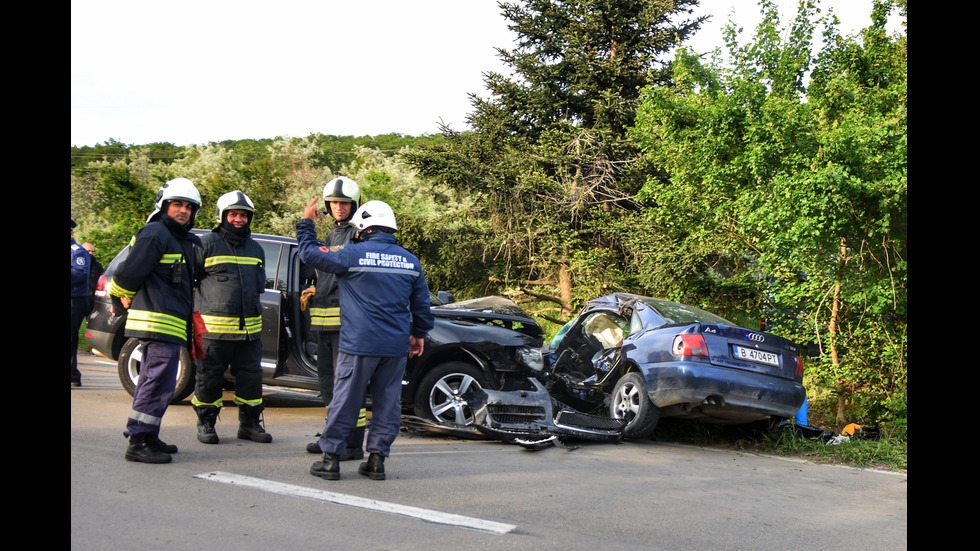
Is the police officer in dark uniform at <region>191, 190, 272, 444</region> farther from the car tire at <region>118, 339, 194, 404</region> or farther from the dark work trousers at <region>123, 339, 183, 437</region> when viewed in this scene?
Result: the car tire at <region>118, 339, 194, 404</region>

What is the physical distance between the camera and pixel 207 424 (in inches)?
229

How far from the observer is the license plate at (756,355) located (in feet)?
22.5

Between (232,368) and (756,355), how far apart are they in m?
4.63

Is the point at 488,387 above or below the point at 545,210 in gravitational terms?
below

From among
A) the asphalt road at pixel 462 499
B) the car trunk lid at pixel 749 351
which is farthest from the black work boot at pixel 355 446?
the car trunk lid at pixel 749 351

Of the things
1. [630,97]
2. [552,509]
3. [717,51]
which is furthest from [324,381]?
[630,97]

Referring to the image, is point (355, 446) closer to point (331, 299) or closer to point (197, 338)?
point (331, 299)

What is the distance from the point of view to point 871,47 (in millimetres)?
9703

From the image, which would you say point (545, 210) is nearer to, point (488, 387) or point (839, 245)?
point (839, 245)

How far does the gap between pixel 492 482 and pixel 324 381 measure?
1736 millimetres

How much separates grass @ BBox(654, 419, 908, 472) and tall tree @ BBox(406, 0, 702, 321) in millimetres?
9681

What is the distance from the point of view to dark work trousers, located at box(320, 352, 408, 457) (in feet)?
16.4

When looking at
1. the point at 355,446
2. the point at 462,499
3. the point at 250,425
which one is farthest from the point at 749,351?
the point at 250,425
